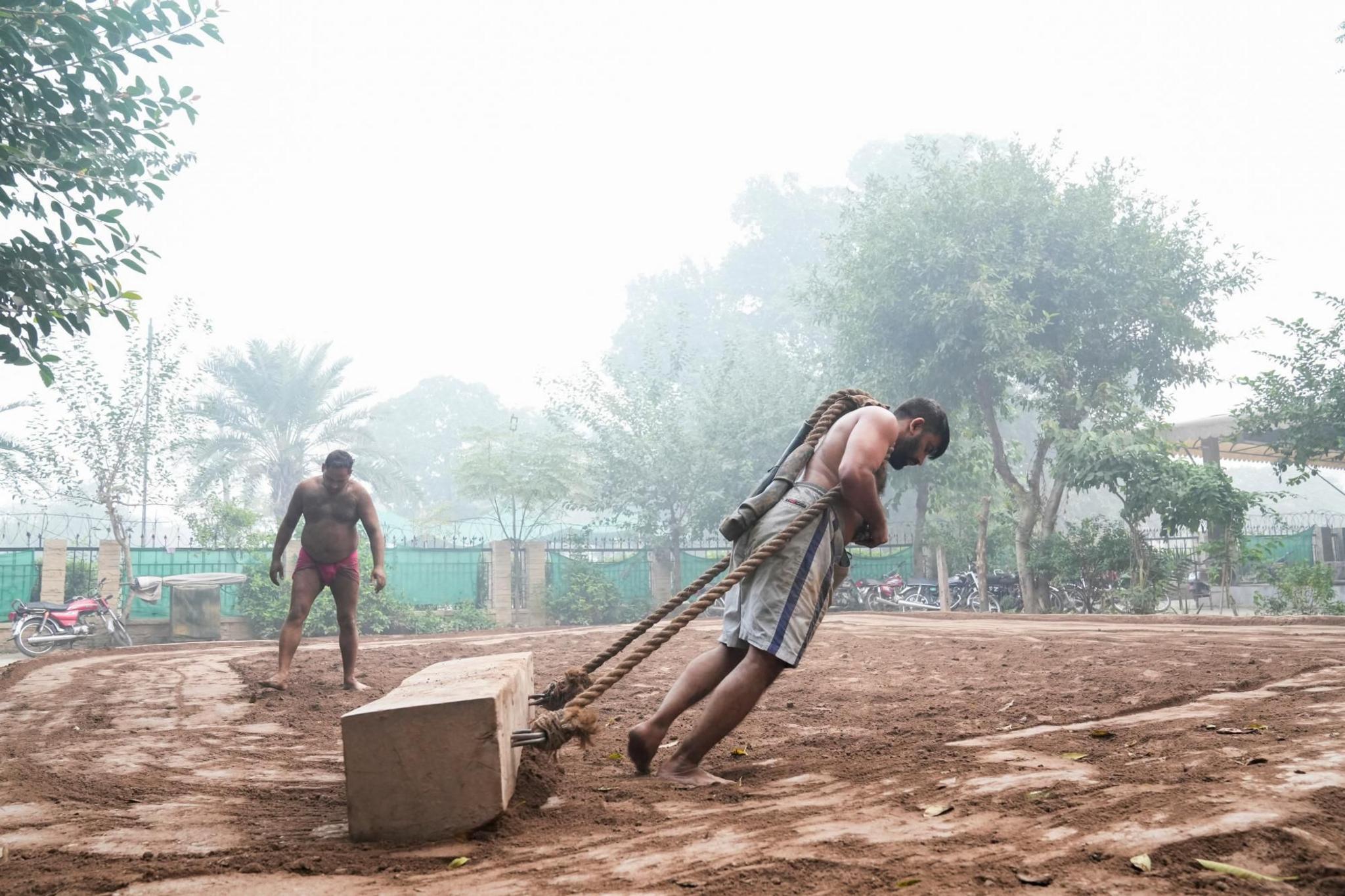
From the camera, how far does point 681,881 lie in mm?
2049

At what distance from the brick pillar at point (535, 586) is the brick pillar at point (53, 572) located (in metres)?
7.78

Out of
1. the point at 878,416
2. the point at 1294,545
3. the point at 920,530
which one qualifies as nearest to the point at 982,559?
the point at 920,530

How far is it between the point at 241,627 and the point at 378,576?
36.2 feet

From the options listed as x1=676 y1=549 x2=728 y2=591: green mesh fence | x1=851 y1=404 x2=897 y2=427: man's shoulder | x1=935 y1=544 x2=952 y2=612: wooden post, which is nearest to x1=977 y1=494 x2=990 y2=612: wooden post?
x1=935 y1=544 x2=952 y2=612: wooden post

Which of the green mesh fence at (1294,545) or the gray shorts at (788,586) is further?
the green mesh fence at (1294,545)

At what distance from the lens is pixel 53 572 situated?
49.3ft

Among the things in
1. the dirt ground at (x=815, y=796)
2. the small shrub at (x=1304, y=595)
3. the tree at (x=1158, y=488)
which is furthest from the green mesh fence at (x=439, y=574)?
the small shrub at (x=1304, y=595)

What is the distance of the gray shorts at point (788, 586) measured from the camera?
3.35 meters

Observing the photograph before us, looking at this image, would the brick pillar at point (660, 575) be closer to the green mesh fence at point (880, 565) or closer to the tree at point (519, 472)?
the tree at point (519, 472)

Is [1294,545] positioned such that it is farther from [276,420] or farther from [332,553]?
[276,420]

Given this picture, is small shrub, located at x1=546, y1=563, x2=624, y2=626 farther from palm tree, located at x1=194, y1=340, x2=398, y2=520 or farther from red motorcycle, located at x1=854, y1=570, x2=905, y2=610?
palm tree, located at x1=194, y1=340, x2=398, y2=520

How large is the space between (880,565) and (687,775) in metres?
19.6

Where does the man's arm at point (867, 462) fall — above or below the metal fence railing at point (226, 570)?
above

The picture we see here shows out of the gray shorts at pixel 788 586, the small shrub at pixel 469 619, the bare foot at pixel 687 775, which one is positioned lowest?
the small shrub at pixel 469 619
